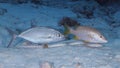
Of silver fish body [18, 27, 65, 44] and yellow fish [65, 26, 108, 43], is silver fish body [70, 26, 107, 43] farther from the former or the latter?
silver fish body [18, 27, 65, 44]

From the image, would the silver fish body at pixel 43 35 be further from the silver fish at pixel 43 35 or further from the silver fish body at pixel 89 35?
the silver fish body at pixel 89 35

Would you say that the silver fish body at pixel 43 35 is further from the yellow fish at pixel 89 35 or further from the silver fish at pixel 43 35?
the yellow fish at pixel 89 35

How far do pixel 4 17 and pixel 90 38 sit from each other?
4614 millimetres

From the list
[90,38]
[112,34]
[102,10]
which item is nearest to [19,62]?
[90,38]

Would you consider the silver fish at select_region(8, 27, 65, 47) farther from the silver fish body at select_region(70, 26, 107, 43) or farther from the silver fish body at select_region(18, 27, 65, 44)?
the silver fish body at select_region(70, 26, 107, 43)

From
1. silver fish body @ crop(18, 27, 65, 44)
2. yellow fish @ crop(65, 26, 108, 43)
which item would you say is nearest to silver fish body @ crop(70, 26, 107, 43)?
yellow fish @ crop(65, 26, 108, 43)

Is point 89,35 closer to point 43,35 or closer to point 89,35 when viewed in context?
point 89,35

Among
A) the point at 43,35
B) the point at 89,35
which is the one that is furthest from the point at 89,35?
the point at 43,35

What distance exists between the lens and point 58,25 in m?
Answer: 8.25

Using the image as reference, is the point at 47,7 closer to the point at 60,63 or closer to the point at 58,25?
the point at 58,25

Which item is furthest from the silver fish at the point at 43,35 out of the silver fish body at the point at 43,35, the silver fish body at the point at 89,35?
the silver fish body at the point at 89,35

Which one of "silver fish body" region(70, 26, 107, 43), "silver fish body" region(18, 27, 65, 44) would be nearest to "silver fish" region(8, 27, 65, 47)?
"silver fish body" region(18, 27, 65, 44)

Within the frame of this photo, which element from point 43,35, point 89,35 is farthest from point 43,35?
point 89,35

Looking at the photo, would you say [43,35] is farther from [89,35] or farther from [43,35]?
[89,35]
